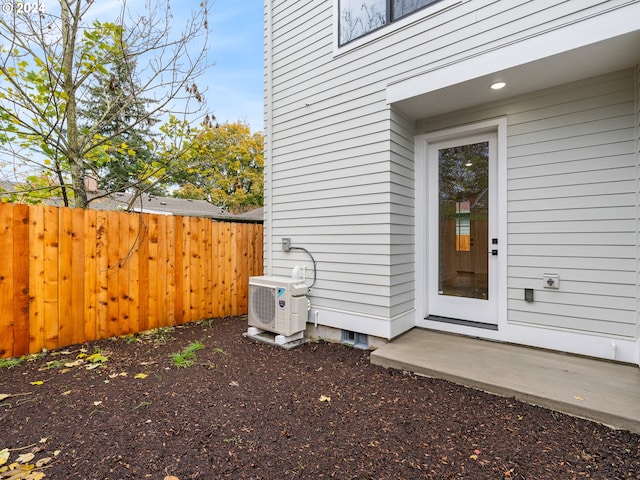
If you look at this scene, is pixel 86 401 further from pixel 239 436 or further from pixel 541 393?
pixel 541 393

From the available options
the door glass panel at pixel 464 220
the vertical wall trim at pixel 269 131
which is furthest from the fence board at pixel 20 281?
the door glass panel at pixel 464 220

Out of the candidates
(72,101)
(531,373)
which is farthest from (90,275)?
(531,373)

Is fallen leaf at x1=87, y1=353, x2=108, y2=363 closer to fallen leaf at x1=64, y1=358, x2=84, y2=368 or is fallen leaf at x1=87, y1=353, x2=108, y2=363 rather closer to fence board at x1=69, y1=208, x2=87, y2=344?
fallen leaf at x1=64, y1=358, x2=84, y2=368

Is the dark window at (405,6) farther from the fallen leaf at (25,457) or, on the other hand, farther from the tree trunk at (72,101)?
the fallen leaf at (25,457)

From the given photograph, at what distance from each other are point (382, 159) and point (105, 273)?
3605 millimetres

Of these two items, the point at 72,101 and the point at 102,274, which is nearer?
the point at 102,274

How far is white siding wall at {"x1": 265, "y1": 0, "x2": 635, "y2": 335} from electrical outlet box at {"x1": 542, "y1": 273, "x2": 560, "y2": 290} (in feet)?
0.26

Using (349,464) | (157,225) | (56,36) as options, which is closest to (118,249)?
(157,225)

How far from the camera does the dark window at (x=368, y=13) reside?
3.25m

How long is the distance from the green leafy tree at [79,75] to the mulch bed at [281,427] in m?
2.75

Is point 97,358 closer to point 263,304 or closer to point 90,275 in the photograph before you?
point 90,275

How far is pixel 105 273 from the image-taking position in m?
3.77

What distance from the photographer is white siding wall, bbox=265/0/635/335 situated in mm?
2701

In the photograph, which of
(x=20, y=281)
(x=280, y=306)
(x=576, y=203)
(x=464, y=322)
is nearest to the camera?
(x=576, y=203)
